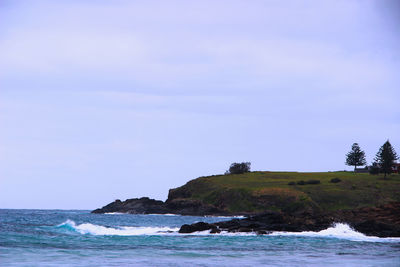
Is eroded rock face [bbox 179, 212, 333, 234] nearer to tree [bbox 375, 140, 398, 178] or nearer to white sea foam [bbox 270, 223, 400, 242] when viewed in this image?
white sea foam [bbox 270, 223, 400, 242]

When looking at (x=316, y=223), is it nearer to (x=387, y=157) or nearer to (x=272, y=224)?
(x=272, y=224)

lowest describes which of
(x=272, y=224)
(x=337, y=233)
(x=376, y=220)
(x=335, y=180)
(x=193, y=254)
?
(x=193, y=254)

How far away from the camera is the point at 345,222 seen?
66.0 metres

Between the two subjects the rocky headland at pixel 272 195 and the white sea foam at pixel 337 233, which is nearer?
the white sea foam at pixel 337 233

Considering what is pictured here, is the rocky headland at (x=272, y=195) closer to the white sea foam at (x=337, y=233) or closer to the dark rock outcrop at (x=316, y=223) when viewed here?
the dark rock outcrop at (x=316, y=223)

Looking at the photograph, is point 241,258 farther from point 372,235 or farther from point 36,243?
point 372,235

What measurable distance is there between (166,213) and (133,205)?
2522 centimetres

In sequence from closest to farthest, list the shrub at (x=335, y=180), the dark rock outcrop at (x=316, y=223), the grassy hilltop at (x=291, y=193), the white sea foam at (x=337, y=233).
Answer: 1. the white sea foam at (x=337, y=233)
2. the dark rock outcrop at (x=316, y=223)
3. the grassy hilltop at (x=291, y=193)
4. the shrub at (x=335, y=180)

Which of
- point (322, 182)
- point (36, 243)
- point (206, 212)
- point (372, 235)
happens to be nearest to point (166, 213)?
point (206, 212)

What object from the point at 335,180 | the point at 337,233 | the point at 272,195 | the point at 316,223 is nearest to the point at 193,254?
the point at 337,233

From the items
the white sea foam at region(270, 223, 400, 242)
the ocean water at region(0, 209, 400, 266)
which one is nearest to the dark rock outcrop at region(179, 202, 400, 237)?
the white sea foam at region(270, 223, 400, 242)

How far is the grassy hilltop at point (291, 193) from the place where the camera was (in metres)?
150

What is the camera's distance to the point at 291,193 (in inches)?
6191

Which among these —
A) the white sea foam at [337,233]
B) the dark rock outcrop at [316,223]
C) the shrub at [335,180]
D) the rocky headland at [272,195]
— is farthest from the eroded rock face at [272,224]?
the shrub at [335,180]
